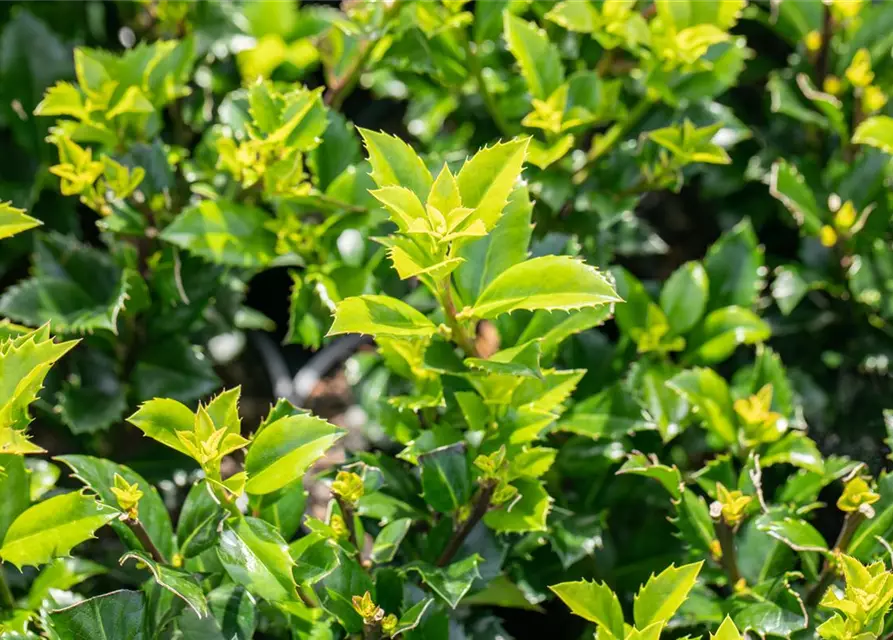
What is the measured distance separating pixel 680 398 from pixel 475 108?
20.0 inches

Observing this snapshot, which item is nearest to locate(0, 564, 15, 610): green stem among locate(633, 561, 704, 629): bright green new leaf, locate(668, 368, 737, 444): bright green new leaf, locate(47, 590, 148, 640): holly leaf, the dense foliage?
the dense foliage

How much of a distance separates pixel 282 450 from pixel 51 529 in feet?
0.73

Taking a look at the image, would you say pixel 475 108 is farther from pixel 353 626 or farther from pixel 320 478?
pixel 353 626

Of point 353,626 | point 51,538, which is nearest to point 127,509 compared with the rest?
point 51,538

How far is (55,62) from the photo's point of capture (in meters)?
1.23

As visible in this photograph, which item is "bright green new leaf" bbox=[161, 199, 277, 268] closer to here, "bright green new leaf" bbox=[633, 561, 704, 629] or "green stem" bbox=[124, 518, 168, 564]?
"green stem" bbox=[124, 518, 168, 564]

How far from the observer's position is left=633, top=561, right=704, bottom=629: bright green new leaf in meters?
0.76

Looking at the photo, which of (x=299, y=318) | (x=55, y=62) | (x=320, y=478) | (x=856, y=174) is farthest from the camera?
(x=55, y=62)

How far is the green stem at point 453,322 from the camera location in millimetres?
771

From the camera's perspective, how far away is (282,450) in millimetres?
773

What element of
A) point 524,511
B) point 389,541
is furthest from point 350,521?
point 524,511

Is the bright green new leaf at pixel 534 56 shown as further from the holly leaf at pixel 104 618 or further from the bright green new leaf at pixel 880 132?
the holly leaf at pixel 104 618

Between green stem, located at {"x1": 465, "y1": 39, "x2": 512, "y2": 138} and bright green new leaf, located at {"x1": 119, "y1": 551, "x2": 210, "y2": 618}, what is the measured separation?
66 cm

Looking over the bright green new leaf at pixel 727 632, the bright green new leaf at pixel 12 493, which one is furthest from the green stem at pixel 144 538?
the bright green new leaf at pixel 727 632
